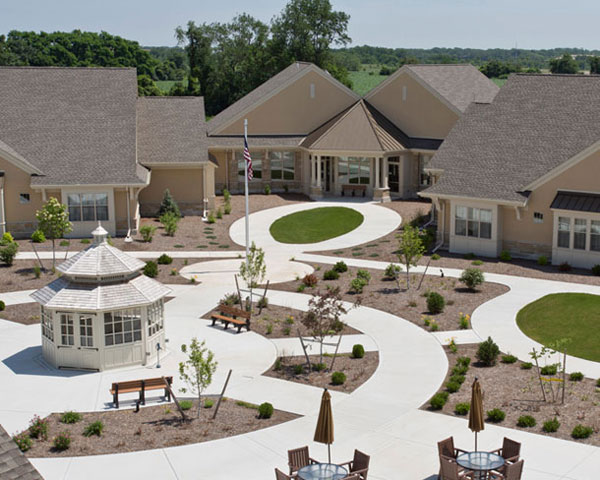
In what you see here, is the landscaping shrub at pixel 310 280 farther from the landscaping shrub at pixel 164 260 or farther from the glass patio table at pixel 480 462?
the glass patio table at pixel 480 462

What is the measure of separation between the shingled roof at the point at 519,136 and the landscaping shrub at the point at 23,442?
2607 centimetres

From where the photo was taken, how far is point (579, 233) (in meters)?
38.8

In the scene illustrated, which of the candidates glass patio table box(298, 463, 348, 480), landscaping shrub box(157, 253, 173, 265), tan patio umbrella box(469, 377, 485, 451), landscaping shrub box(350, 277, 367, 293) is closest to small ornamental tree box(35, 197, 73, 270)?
landscaping shrub box(157, 253, 173, 265)

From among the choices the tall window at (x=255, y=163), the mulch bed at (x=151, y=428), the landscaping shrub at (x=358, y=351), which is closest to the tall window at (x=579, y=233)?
the landscaping shrub at (x=358, y=351)

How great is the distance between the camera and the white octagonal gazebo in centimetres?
2692

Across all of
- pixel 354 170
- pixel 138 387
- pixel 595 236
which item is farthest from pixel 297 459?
pixel 354 170

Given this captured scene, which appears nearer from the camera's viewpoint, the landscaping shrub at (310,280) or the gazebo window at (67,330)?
the gazebo window at (67,330)

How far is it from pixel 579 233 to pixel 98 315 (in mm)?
22319

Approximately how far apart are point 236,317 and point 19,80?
90.1ft

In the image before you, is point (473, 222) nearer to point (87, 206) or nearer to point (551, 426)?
point (87, 206)

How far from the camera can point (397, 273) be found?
124ft

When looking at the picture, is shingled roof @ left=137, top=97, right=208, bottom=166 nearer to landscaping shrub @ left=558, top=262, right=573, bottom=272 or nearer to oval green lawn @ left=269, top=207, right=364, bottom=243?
oval green lawn @ left=269, top=207, right=364, bottom=243

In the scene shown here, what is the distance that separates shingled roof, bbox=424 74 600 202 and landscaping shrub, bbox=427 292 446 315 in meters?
9.64

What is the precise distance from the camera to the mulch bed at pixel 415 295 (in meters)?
32.7
